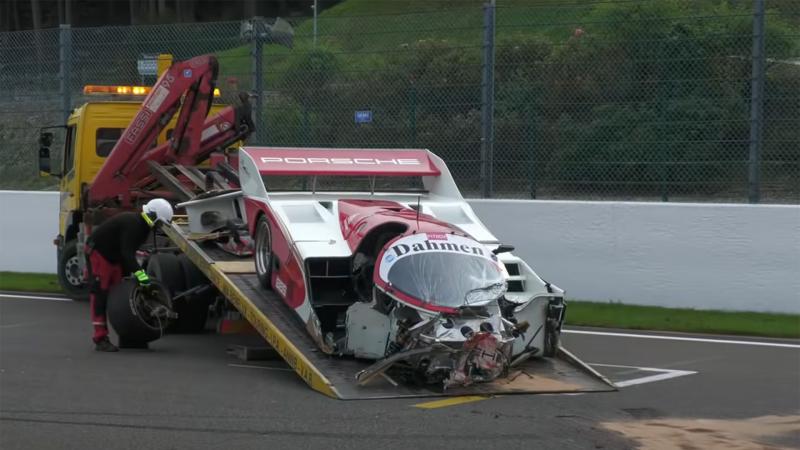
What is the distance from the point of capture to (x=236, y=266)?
38.0 ft

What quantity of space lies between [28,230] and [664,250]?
1026 cm

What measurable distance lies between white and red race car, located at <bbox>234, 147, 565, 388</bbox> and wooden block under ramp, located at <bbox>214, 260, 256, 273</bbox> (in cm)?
19

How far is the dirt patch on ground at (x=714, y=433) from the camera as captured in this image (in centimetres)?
Result: 769

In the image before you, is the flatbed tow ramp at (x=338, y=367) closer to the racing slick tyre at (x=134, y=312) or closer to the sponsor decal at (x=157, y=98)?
the racing slick tyre at (x=134, y=312)

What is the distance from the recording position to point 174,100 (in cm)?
1499

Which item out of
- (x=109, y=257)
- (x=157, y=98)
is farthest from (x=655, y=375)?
(x=157, y=98)

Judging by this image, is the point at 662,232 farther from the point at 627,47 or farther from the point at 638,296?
the point at 627,47

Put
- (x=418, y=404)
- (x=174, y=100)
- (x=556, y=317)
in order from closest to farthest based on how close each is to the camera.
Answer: (x=418, y=404) < (x=556, y=317) < (x=174, y=100)

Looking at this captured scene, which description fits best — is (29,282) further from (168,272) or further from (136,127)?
(168,272)

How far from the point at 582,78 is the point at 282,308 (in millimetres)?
6132

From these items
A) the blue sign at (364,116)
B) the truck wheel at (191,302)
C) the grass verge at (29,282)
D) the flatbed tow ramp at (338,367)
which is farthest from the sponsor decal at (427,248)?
the grass verge at (29,282)

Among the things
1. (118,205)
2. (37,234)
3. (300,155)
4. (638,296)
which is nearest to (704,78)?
(638,296)

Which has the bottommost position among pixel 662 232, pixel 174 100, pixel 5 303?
pixel 5 303

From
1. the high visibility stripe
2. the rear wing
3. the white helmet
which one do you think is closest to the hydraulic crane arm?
the white helmet
